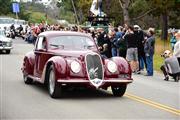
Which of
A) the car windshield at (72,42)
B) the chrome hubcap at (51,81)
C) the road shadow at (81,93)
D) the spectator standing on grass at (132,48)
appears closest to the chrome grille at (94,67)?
the road shadow at (81,93)

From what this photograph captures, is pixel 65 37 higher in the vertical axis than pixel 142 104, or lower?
higher

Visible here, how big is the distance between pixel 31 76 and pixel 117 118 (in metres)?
5.49

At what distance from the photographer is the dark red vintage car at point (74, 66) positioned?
1272 cm

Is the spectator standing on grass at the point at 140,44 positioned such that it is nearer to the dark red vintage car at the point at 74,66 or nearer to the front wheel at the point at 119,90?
the dark red vintage car at the point at 74,66

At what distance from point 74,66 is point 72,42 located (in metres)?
1.72

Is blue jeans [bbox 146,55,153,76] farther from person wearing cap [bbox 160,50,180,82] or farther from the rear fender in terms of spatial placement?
the rear fender

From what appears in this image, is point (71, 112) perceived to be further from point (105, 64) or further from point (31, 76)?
point (31, 76)

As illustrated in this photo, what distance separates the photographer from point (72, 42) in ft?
47.0

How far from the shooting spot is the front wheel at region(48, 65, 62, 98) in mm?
12766

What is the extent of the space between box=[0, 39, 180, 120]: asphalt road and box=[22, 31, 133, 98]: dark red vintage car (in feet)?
1.27

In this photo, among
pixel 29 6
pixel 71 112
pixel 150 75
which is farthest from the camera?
pixel 29 6

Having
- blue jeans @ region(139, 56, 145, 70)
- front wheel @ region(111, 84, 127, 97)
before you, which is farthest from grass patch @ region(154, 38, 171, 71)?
front wheel @ region(111, 84, 127, 97)

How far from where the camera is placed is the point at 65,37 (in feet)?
47.7

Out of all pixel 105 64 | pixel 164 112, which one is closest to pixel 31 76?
pixel 105 64
